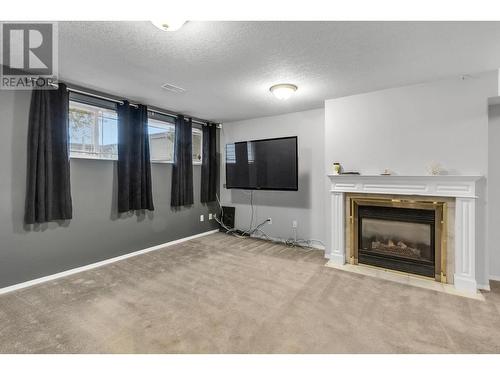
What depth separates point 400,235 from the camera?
2986mm

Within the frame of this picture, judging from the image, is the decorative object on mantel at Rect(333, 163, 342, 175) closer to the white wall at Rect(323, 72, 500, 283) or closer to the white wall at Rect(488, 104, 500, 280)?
the white wall at Rect(323, 72, 500, 283)

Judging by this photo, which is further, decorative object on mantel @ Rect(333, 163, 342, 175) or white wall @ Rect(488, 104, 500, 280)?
decorative object on mantel @ Rect(333, 163, 342, 175)

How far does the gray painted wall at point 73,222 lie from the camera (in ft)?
8.12

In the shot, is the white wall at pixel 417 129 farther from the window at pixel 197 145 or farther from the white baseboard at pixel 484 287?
the window at pixel 197 145

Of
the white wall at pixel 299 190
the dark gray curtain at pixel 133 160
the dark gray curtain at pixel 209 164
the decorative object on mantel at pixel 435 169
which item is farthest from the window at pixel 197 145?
the decorative object on mantel at pixel 435 169

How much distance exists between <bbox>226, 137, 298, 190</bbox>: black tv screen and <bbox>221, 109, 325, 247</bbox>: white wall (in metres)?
0.46

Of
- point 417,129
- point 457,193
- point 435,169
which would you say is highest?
point 417,129

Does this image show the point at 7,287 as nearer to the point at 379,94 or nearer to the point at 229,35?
the point at 229,35

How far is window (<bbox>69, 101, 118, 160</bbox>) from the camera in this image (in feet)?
9.93

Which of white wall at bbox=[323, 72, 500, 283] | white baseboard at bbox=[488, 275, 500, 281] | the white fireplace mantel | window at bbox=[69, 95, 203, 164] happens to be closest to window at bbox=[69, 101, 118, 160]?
window at bbox=[69, 95, 203, 164]

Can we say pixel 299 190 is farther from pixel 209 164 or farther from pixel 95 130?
pixel 95 130

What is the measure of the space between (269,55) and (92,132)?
254 centimetres

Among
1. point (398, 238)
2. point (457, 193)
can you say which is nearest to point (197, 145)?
point (398, 238)

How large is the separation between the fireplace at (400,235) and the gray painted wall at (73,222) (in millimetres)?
2971
